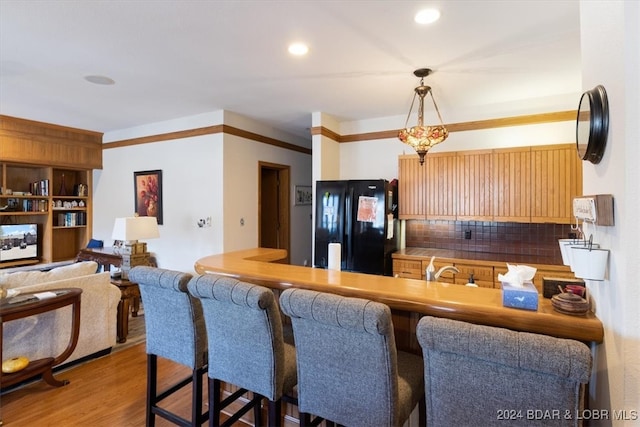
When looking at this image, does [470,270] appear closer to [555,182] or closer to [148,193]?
[555,182]

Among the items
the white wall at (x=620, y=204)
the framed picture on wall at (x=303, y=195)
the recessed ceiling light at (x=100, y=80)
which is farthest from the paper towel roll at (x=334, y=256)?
the framed picture on wall at (x=303, y=195)

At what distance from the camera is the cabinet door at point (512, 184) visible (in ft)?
11.6

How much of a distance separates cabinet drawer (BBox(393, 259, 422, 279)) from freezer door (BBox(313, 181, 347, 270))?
0.62 metres

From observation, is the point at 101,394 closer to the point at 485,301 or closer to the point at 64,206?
the point at 485,301

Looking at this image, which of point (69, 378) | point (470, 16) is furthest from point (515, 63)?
point (69, 378)

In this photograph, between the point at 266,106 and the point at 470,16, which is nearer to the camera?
the point at 470,16

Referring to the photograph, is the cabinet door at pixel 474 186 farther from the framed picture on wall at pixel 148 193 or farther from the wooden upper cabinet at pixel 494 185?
the framed picture on wall at pixel 148 193

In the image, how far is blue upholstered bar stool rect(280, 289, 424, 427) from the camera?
111 centimetres

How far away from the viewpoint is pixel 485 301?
1288 mm

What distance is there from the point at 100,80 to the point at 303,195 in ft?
11.8

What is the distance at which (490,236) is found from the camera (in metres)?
3.98

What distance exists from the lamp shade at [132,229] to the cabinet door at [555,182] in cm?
439

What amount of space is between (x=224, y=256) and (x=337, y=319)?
1532 mm

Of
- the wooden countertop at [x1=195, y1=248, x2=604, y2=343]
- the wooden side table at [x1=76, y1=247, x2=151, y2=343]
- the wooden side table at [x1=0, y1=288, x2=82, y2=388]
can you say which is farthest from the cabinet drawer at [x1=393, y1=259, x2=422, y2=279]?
the wooden side table at [x1=0, y1=288, x2=82, y2=388]
